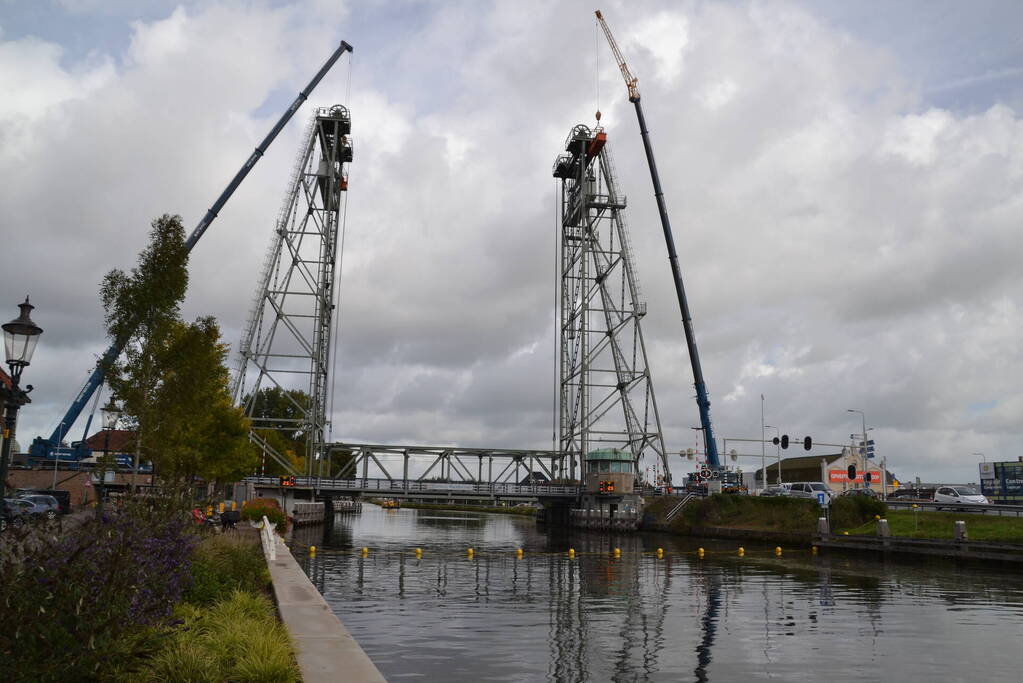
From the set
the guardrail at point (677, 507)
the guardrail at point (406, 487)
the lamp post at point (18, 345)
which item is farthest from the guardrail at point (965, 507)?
the lamp post at point (18, 345)

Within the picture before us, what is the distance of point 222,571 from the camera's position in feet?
62.0

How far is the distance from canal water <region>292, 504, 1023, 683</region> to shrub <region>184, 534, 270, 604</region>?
2767 millimetres

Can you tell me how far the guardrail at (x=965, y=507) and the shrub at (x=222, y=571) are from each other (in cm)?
4221

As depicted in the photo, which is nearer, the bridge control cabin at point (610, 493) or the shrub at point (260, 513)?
the shrub at point (260, 513)

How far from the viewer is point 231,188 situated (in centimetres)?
8450

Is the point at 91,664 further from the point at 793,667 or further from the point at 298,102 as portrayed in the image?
the point at 298,102

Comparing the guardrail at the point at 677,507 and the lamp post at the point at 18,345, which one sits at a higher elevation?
the lamp post at the point at 18,345

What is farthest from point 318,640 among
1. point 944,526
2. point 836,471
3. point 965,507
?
point 836,471

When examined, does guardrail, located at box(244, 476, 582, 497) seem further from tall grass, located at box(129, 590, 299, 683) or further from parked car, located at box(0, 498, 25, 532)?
tall grass, located at box(129, 590, 299, 683)

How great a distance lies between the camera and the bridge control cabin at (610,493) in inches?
3031

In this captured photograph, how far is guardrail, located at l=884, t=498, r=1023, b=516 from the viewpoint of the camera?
4691 cm

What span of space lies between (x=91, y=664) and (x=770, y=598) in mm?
24020

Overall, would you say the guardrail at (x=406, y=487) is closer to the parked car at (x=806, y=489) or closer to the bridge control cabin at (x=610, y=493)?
the bridge control cabin at (x=610, y=493)

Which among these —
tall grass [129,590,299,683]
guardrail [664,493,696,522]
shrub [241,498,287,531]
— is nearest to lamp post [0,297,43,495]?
tall grass [129,590,299,683]
